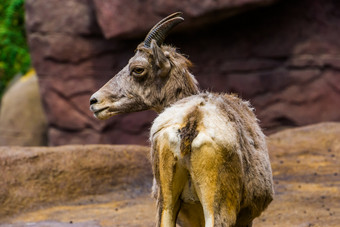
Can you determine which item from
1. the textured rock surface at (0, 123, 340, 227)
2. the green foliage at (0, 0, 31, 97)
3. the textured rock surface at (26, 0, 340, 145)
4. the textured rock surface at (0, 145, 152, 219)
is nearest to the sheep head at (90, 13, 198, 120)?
the textured rock surface at (0, 123, 340, 227)

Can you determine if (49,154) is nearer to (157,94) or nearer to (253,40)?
(157,94)

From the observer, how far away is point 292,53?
10.6 meters

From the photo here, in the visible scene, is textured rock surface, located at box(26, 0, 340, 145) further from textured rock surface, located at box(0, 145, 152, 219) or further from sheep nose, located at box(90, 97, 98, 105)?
sheep nose, located at box(90, 97, 98, 105)

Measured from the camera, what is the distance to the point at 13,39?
48.1 ft

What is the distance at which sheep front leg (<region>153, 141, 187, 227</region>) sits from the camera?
12.0 feet

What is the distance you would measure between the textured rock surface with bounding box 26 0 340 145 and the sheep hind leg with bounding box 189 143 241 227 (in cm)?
664

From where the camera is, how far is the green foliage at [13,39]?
14266 mm

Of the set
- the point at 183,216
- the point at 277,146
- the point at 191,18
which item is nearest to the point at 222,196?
the point at 183,216

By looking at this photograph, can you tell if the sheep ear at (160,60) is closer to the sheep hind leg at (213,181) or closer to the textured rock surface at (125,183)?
the sheep hind leg at (213,181)

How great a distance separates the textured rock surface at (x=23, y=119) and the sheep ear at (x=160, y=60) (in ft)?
30.6

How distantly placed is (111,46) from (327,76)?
4.05 metres

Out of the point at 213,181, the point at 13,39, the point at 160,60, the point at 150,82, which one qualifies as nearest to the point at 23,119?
the point at 13,39

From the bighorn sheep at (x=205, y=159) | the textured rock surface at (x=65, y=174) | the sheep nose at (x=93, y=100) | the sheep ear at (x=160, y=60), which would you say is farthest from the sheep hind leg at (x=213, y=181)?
the textured rock surface at (x=65, y=174)

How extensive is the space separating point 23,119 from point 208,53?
4.85m
